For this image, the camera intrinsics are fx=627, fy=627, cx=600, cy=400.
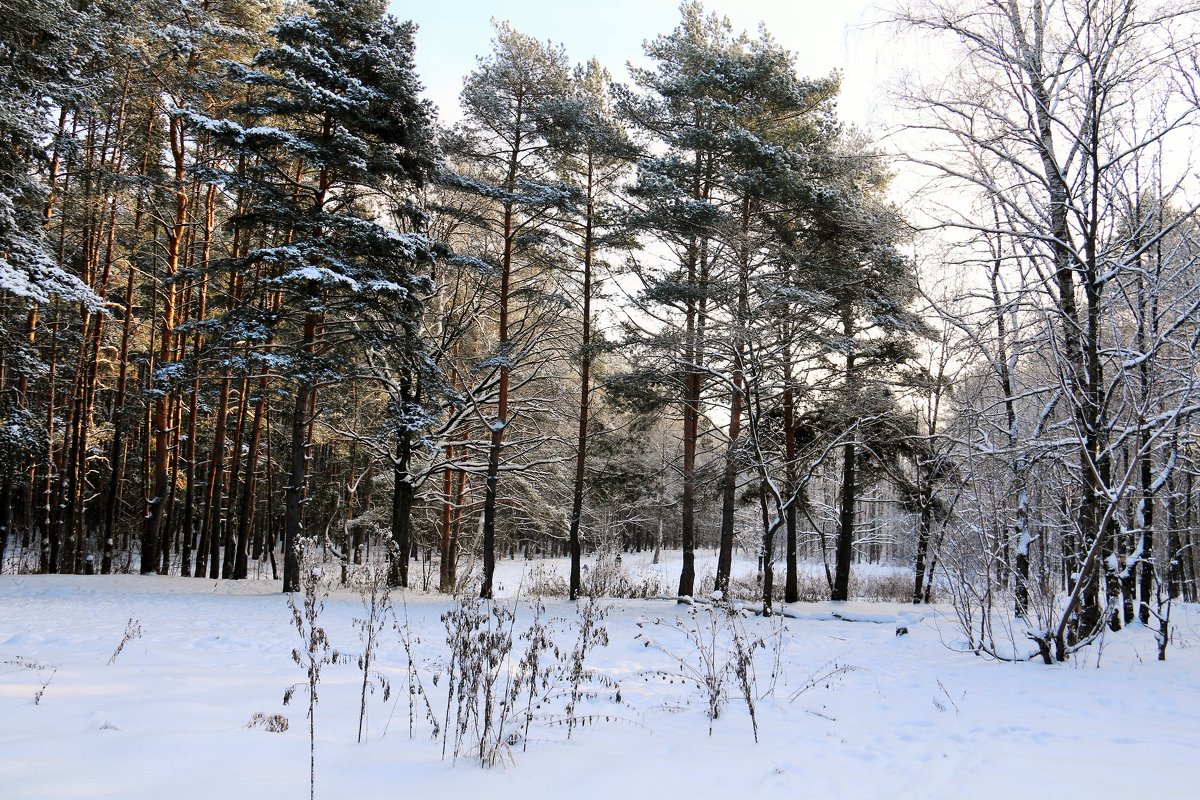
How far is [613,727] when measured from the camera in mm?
4266

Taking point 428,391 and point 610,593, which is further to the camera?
point 610,593

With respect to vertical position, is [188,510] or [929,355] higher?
[929,355]

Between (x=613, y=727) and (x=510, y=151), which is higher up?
(x=510, y=151)

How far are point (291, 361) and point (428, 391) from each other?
294 centimetres

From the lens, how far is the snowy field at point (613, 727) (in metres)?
2.98

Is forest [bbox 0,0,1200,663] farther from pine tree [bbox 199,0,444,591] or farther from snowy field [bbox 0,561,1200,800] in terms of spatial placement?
snowy field [bbox 0,561,1200,800]

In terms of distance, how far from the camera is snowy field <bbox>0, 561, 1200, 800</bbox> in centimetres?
298

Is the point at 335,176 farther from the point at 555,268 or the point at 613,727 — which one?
the point at 613,727

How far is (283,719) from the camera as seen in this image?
3.67m

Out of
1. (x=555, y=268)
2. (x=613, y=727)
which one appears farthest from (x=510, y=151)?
(x=613, y=727)

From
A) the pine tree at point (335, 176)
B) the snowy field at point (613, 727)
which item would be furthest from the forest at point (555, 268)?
the snowy field at point (613, 727)

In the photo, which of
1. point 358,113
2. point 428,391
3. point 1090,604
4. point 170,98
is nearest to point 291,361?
point 428,391

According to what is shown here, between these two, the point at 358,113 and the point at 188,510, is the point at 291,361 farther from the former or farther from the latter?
the point at 188,510

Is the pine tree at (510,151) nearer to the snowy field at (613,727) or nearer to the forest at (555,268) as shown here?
the forest at (555,268)
